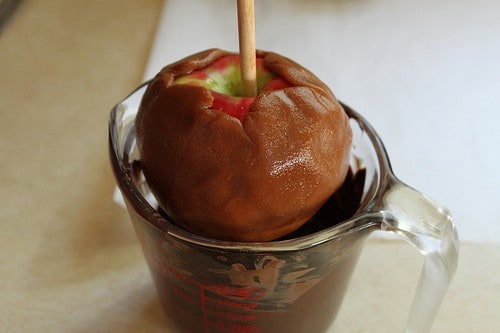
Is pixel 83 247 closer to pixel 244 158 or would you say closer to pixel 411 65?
pixel 244 158

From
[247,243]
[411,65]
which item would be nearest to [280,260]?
[247,243]

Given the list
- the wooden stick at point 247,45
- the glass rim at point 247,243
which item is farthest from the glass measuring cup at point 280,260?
the wooden stick at point 247,45

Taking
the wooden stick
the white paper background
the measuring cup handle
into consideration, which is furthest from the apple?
the white paper background

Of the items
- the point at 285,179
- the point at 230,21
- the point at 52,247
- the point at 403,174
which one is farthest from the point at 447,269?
the point at 230,21

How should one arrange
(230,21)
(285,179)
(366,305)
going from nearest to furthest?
(285,179) → (366,305) → (230,21)

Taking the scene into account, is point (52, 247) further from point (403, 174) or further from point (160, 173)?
point (403, 174)

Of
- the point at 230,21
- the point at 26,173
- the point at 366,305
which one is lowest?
the point at 366,305
